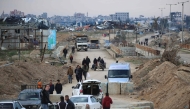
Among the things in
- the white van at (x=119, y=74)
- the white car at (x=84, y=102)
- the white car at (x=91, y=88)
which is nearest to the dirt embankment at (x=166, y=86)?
the white van at (x=119, y=74)

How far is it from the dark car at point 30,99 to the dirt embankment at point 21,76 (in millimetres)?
5085

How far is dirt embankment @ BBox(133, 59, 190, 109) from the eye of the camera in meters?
23.9

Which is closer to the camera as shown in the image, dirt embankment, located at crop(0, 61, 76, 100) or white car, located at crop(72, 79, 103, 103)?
white car, located at crop(72, 79, 103, 103)

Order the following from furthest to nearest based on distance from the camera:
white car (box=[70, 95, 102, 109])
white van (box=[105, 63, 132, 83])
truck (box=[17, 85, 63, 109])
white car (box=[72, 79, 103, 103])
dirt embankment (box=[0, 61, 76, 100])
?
white van (box=[105, 63, 132, 83]) → dirt embankment (box=[0, 61, 76, 100]) → white car (box=[72, 79, 103, 103]) → truck (box=[17, 85, 63, 109]) → white car (box=[70, 95, 102, 109])

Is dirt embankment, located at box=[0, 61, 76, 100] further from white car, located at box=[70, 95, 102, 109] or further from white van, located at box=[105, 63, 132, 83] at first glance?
white car, located at box=[70, 95, 102, 109]

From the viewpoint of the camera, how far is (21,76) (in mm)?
37312

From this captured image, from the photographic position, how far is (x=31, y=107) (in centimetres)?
2164

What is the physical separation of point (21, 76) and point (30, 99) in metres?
14.9

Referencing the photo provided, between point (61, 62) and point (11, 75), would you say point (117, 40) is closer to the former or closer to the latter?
point (61, 62)

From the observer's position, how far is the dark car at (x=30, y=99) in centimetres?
2167

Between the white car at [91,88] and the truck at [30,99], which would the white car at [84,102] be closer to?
the truck at [30,99]

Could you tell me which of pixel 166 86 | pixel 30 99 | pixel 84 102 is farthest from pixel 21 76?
pixel 84 102

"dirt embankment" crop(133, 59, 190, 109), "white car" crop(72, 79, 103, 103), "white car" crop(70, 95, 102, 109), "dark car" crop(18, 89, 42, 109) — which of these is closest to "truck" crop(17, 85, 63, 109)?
"dark car" crop(18, 89, 42, 109)

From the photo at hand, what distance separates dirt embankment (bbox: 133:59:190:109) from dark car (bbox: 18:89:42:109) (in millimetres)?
6122
